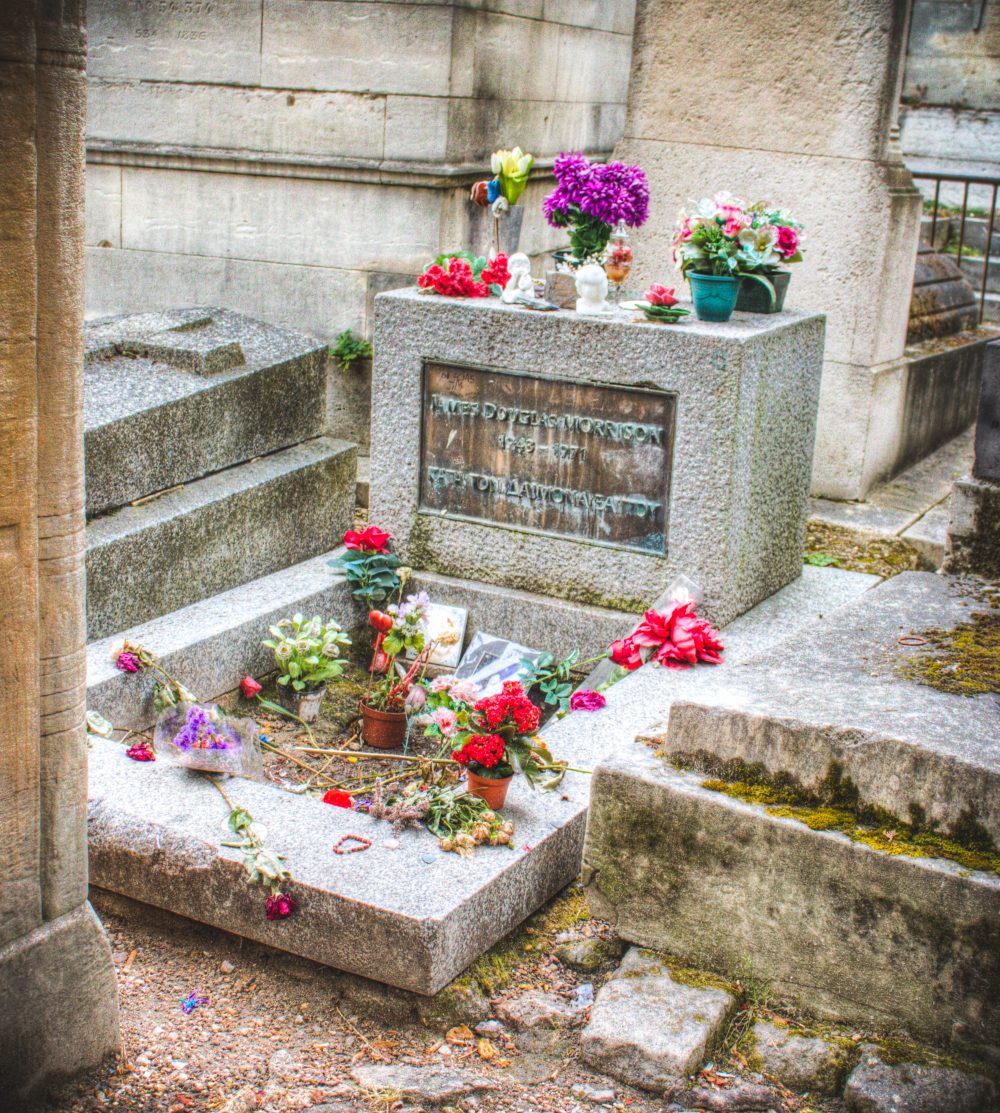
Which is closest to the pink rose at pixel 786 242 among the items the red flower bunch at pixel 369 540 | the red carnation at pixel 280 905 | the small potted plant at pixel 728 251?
the small potted plant at pixel 728 251

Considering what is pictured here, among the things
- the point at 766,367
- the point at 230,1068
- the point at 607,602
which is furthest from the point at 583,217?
the point at 230,1068

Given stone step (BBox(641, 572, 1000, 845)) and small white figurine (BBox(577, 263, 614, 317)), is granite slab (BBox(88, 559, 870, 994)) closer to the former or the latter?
stone step (BBox(641, 572, 1000, 845))

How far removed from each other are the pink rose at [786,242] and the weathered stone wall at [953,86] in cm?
1033

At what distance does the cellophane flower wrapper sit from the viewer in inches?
158

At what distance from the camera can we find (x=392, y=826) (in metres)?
3.75

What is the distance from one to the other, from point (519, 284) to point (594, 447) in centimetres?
73

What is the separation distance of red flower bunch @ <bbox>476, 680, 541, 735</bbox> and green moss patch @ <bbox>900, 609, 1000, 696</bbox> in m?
1.02

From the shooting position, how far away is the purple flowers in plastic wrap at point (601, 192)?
218 inches

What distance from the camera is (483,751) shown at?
3.80 meters

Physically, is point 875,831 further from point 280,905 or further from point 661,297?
point 661,297

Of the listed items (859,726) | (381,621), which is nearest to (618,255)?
(381,621)

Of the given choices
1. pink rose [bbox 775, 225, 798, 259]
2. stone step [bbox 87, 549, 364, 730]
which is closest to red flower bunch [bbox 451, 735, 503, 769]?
stone step [bbox 87, 549, 364, 730]

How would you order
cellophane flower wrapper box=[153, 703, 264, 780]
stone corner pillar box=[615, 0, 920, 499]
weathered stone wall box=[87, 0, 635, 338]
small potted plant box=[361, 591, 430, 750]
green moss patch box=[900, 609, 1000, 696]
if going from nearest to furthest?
green moss patch box=[900, 609, 1000, 696] < cellophane flower wrapper box=[153, 703, 264, 780] < small potted plant box=[361, 591, 430, 750] < stone corner pillar box=[615, 0, 920, 499] < weathered stone wall box=[87, 0, 635, 338]

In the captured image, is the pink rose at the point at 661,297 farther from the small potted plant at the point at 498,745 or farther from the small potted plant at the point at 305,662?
the small potted plant at the point at 498,745
